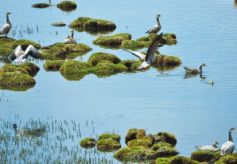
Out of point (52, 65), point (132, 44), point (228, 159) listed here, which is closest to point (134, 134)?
point (228, 159)

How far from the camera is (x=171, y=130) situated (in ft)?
124

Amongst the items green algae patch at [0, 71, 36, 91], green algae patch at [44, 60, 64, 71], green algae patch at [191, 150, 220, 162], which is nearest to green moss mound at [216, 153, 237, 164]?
green algae patch at [191, 150, 220, 162]

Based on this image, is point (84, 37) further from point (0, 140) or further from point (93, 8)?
point (0, 140)

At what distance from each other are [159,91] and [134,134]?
832 cm

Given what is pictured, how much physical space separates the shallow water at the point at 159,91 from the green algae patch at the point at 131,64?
0.60 m

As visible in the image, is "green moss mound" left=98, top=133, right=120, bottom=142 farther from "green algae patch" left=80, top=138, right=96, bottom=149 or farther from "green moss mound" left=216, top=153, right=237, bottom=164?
"green moss mound" left=216, top=153, right=237, bottom=164

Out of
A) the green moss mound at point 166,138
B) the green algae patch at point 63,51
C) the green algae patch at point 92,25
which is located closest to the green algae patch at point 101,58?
the green algae patch at point 63,51

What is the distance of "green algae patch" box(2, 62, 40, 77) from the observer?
47.9 meters

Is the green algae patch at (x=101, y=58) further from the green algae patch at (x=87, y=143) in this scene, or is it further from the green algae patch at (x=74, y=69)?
the green algae patch at (x=87, y=143)

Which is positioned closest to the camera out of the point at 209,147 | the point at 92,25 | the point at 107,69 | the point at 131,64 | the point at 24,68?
the point at 209,147

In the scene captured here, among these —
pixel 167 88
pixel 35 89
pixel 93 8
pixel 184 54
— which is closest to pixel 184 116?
pixel 167 88

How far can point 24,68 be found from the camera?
48.6 meters

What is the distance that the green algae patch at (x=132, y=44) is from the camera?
53719 mm

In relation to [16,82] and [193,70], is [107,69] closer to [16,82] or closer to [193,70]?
[193,70]
